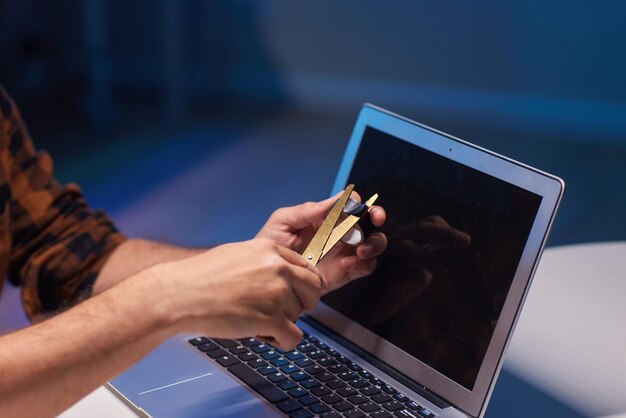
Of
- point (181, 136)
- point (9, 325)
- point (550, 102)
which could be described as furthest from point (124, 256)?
point (550, 102)

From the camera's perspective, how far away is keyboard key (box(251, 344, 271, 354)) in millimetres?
967

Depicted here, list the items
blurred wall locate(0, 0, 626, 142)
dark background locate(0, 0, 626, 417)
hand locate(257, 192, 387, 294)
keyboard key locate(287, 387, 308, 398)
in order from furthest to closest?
blurred wall locate(0, 0, 626, 142) < dark background locate(0, 0, 626, 417) < hand locate(257, 192, 387, 294) < keyboard key locate(287, 387, 308, 398)

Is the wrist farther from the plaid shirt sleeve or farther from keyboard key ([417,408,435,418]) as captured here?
the plaid shirt sleeve

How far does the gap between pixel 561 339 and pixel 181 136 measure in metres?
3.00

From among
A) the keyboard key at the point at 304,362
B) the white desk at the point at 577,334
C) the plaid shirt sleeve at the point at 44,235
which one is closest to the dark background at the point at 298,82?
the plaid shirt sleeve at the point at 44,235

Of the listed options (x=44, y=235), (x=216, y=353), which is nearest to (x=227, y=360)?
(x=216, y=353)

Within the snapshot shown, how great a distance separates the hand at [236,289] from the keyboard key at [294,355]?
6.0 inches

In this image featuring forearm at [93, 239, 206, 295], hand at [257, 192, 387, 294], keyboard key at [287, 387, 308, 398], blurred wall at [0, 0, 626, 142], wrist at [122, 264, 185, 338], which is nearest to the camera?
wrist at [122, 264, 185, 338]

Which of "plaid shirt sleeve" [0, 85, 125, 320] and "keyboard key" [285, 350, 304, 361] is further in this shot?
"plaid shirt sleeve" [0, 85, 125, 320]

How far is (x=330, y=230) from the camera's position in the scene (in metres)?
0.90

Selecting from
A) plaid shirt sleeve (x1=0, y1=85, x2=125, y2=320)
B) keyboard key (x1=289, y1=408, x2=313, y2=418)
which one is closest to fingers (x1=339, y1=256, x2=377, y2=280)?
keyboard key (x1=289, y1=408, x2=313, y2=418)

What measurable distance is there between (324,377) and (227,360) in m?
0.11

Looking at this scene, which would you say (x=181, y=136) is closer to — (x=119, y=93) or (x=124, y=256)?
(x=119, y=93)

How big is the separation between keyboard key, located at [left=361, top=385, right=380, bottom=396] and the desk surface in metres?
0.21
